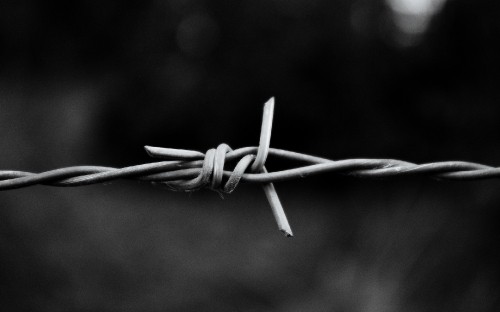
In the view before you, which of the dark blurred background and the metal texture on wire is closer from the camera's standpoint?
the metal texture on wire

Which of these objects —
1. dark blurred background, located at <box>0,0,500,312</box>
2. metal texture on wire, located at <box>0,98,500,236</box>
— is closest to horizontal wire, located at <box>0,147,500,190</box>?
metal texture on wire, located at <box>0,98,500,236</box>

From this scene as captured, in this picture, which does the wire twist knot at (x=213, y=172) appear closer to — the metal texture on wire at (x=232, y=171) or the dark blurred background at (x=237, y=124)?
the metal texture on wire at (x=232, y=171)

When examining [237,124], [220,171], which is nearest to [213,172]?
[220,171]

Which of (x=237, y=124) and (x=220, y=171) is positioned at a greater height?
(x=237, y=124)

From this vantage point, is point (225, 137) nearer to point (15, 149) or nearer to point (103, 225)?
point (103, 225)

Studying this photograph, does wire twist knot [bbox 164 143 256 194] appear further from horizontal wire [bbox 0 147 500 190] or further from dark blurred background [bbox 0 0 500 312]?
dark blurred background [bbox 0 0 500 312]

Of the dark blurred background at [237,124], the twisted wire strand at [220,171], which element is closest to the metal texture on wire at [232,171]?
the twisted wire strand at [220,171]

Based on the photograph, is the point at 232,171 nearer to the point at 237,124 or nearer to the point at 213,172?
the point at 213,172
